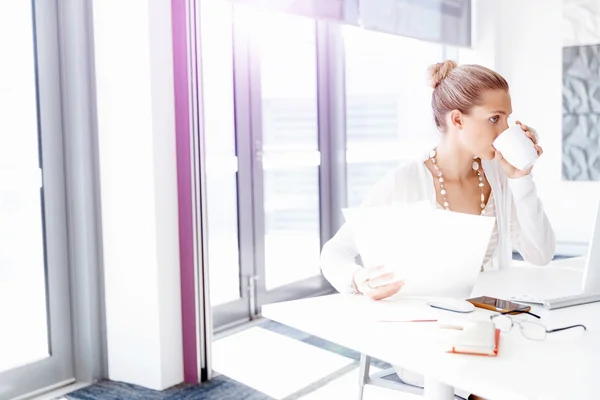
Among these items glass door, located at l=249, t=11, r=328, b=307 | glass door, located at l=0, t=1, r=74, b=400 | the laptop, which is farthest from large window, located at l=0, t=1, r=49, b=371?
the laptop

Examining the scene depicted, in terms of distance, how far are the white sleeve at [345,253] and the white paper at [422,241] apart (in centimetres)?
10

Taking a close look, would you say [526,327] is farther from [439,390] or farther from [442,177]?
[442,177]

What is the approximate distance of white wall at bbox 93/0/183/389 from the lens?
2588 millimetres


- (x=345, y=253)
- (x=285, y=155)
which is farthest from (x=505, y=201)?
(x=285, y=155)

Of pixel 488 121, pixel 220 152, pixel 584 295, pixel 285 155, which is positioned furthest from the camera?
pixel 285 155

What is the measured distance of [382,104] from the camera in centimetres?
463

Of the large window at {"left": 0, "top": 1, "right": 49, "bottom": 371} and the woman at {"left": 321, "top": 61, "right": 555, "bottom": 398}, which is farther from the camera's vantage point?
the large window at {"left": 0, "top": 1, "right": 49, "bottom": 371}

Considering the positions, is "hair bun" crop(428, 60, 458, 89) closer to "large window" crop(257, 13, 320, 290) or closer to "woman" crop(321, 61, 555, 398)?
"woman" crop(321, 61, 555, 398)

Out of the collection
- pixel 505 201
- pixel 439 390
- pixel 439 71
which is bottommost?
pixel 439 390

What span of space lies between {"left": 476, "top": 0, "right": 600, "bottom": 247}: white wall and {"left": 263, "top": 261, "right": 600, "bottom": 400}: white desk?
3.50 m

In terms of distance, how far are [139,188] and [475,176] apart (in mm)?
1263

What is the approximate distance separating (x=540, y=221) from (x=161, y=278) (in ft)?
4.61

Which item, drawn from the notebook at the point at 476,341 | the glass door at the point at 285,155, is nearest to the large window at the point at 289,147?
the glass door at the point at 285,155

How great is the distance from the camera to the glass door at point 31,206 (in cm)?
257
